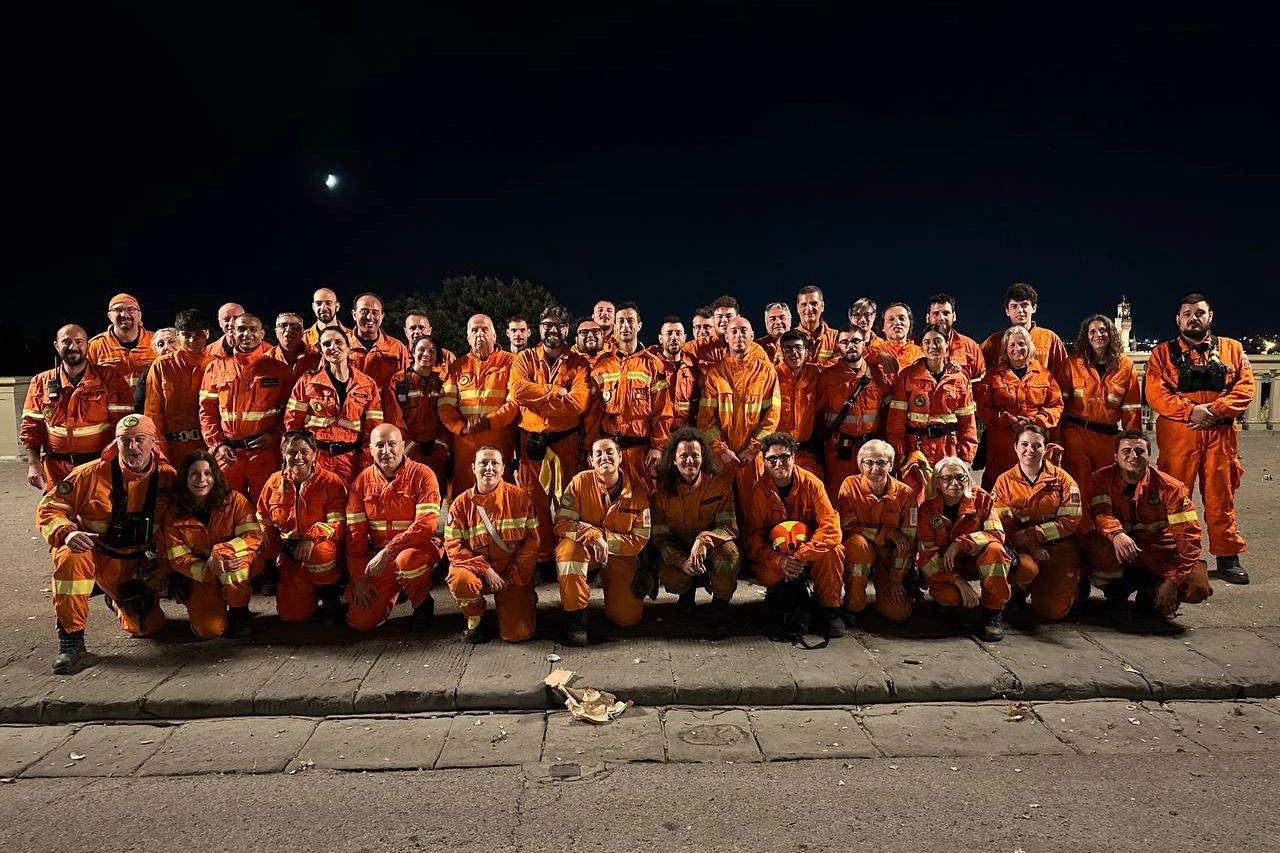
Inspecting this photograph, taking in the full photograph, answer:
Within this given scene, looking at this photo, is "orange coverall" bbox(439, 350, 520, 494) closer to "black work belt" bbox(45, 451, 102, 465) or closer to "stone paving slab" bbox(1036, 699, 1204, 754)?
"black work belt" bbox(45, 451, 102, 465)

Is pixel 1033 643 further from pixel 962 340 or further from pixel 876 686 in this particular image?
pixel 962 340

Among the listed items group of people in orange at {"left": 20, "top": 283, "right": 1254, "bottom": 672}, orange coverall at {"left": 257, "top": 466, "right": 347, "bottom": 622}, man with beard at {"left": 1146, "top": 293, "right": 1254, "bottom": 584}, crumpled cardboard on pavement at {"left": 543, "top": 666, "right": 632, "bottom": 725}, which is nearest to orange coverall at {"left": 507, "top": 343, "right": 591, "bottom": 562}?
group of people in orange at {"left": 20, "top": 283, "right": 1254, "bottom": 672}

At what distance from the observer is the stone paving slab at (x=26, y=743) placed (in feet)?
12.0

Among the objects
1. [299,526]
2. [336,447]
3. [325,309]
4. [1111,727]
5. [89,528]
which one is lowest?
[1111,727]

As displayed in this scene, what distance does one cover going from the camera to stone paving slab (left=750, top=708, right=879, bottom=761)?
3.71 metres

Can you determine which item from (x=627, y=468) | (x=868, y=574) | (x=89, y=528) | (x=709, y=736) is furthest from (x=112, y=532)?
(x=868, y=574)

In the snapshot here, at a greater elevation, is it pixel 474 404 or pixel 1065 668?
pixel 474 404

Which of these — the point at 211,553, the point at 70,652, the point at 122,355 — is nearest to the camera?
the point at 70,652

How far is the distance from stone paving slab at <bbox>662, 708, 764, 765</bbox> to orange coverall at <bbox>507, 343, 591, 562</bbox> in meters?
2.17

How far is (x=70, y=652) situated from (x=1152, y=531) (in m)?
6.95

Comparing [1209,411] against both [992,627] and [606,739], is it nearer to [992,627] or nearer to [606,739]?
[992,627]

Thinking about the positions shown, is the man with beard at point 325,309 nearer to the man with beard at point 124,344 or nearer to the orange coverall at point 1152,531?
the man with beard at point 124,344

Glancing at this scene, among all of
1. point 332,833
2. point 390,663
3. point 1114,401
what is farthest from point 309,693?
point 1114,401

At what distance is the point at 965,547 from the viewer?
4.98 metres
